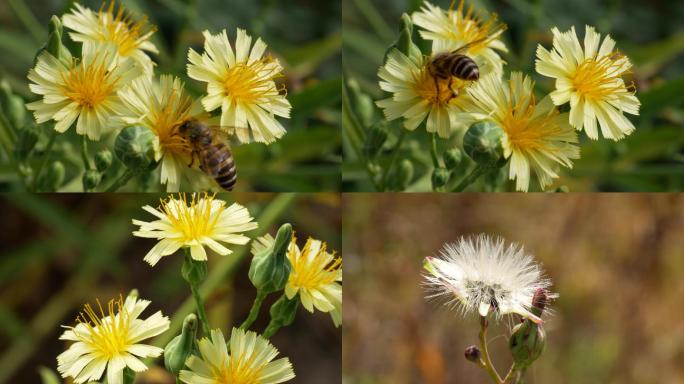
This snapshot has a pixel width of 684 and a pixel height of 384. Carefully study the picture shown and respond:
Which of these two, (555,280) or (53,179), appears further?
(555,280)

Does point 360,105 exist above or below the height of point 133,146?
above

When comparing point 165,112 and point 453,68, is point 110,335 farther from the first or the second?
point 453,68

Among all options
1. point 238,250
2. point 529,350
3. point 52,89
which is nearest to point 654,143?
point 238,250

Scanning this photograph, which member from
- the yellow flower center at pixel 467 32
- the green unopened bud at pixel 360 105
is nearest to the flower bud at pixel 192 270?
the green unopened bud at pixel 360 105

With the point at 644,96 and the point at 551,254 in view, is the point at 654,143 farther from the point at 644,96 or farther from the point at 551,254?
the point at 551,254

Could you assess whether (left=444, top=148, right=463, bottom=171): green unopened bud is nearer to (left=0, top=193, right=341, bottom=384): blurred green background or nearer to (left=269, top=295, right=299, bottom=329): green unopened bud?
(left=269, top=295, right=299, bottom=329): green unopened bud

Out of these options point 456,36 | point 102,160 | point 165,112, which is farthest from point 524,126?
point 102,160
